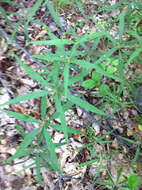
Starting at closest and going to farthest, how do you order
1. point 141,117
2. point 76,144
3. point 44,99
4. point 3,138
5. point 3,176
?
point 44,99
point 3,176
point 3,138
point 76,144
point 141,117

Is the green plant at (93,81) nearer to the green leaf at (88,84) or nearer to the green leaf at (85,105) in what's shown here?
the green leaf at (88,84)

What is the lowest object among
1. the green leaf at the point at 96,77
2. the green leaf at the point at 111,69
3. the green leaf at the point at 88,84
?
the green leaf at the point at 88,84

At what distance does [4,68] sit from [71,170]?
1253mm

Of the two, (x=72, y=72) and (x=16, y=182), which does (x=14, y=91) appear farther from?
(x=16, y=182)

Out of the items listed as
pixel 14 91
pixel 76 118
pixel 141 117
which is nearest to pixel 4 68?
pixel 14 91

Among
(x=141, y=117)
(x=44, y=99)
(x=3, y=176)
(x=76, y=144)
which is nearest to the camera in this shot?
(x=44, y=99)

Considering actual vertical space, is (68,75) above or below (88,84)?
above

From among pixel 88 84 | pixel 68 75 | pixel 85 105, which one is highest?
pixel 68 75

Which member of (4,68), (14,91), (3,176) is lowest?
(3,176)

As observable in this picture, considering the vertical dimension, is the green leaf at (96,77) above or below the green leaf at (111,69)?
below

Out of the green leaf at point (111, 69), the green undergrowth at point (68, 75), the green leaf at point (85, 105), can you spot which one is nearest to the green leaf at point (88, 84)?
the green undergrowth at point (68, 75)

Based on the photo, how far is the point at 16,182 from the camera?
1584 millimetres

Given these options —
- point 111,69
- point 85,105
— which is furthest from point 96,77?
point 85,105

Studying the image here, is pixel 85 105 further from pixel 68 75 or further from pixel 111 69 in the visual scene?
pixel 111 69
